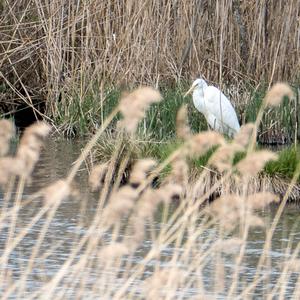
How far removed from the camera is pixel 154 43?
41.7ft

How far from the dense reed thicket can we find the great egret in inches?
23.8

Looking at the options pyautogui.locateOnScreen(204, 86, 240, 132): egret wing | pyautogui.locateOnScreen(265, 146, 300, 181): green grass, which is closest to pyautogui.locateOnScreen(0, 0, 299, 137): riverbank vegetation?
pyautogui.locateOnScreen(204, 86, 240, 132): egret wing

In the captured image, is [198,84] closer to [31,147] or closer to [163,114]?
[163,114]

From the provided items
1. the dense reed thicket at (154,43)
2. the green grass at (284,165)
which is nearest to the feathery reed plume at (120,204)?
the green grass at (284,165)

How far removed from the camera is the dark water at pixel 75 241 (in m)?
6.22

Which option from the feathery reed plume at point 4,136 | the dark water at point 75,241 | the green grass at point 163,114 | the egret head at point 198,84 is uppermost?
the egret head at point 198,84

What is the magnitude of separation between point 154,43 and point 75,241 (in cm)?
683

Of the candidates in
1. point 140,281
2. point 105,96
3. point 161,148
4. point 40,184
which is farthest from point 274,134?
point 140,281

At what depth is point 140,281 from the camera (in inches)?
239

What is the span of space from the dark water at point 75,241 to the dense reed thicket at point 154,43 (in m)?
2.64

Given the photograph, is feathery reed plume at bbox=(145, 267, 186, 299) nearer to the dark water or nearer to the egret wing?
the dark water

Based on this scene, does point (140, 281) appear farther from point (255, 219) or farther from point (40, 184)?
point (40, 184)

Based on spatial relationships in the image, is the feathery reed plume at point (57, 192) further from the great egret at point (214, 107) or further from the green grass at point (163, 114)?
the great egret at point (214, 107)

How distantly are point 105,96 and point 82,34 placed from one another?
64.8 inches
